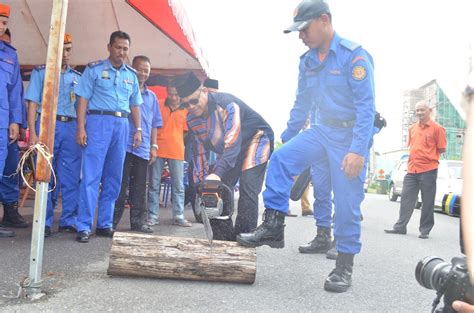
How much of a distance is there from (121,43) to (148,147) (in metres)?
1.21

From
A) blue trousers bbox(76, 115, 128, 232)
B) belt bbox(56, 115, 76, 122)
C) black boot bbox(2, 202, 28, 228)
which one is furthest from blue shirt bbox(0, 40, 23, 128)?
black boot bbox(2, 202, 28, 228)

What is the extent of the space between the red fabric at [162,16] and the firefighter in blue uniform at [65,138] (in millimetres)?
1205

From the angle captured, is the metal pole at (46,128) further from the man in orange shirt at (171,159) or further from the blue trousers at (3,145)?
the man in orange shirt at (171,159)

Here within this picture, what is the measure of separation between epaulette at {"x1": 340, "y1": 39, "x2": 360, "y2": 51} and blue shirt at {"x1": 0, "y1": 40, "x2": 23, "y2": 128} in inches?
119

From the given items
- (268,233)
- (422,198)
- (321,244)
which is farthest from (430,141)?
(268,233)

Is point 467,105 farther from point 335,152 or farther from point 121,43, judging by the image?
point 121,43

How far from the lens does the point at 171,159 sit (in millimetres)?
5832

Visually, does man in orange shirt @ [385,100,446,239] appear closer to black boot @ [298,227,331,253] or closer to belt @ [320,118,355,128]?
black boot @ [298,227,331,253]

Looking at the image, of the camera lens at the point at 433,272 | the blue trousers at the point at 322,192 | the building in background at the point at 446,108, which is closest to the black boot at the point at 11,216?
the blue trousers at the point at 322,192

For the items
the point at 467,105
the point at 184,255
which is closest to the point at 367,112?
the point at 184,255

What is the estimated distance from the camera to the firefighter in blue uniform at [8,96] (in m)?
4.15

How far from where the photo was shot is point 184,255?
10.1ft

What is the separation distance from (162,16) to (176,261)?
366 cm

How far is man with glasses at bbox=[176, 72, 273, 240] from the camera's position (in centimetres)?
379
